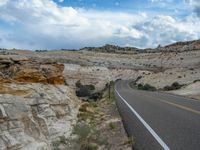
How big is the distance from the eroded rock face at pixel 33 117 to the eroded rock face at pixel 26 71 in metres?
0.38

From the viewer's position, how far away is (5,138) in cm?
1107

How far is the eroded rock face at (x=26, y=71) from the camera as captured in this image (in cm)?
1444

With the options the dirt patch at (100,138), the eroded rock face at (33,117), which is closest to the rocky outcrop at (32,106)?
the eroded rock face at (33,117)

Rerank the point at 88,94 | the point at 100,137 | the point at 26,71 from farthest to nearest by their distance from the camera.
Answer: the point at 88,94 < the point at 26,71 < the point at 100,137

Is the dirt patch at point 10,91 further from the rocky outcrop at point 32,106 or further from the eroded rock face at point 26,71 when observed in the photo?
the eroded rock face at point 26,71

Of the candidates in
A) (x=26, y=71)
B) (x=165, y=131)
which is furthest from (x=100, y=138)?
(x=26, y=71)

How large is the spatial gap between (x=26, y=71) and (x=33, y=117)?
101 inches

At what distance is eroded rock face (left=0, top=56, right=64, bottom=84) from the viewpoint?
47.4ft

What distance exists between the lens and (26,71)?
1495 centimetres

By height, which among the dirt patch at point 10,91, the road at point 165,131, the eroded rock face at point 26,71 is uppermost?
the eroded rock face at point 26,71

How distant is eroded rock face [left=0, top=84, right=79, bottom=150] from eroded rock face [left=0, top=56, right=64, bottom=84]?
383mm

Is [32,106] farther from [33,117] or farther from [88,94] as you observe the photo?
[88,94]

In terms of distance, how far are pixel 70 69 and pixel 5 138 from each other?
84.5m

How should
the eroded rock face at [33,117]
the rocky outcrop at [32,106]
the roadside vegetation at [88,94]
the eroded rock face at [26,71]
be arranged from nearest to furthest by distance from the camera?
the eroded rock face at [33,117] < the rocky outcrop at [32,106] < the eroded rock face at [26,71] < the roadside vegetation at [88,94]
